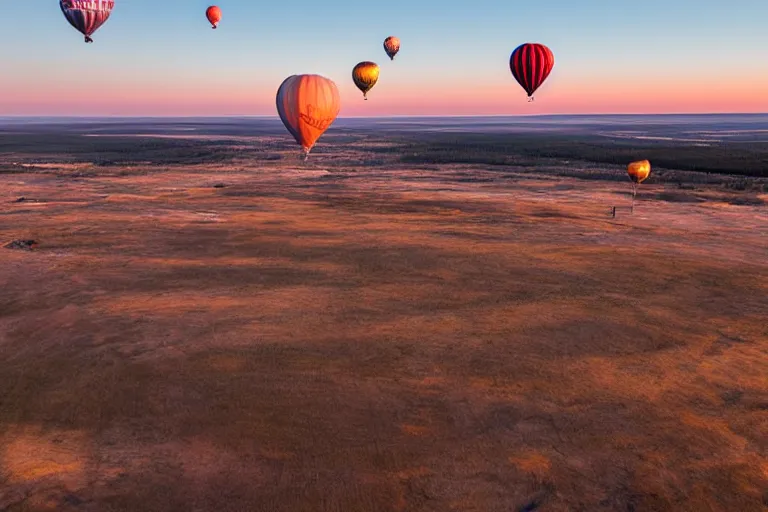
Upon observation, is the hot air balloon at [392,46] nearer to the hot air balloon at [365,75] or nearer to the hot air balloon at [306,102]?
the hot air balloon at [365,75]

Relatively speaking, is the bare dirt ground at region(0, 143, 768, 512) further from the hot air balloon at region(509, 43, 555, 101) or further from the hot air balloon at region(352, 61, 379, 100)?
the hot air balloon at region(352, 61, 379, 100)

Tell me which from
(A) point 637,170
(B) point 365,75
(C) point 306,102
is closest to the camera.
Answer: (C) point 306,102

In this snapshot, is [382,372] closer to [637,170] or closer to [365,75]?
[637,170]

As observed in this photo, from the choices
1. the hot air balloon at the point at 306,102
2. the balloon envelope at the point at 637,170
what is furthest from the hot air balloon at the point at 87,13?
the balloon envelope at the point at 637,170

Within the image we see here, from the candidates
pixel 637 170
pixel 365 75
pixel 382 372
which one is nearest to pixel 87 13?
pixel 365 75

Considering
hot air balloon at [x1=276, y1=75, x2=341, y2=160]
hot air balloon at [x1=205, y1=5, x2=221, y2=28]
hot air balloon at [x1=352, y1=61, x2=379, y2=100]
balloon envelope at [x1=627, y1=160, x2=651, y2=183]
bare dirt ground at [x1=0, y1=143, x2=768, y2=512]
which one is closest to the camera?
bare dirt ground at [x1=0, y1=143, x2=768, y2=512]

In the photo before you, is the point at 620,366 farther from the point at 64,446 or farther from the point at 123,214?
the point at 123,214

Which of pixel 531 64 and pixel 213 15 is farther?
pixel 213 15

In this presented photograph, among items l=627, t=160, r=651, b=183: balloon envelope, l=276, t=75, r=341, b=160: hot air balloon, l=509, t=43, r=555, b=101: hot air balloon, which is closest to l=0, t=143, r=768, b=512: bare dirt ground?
l=627, t=160, r=651, b=183: balloon envelope
